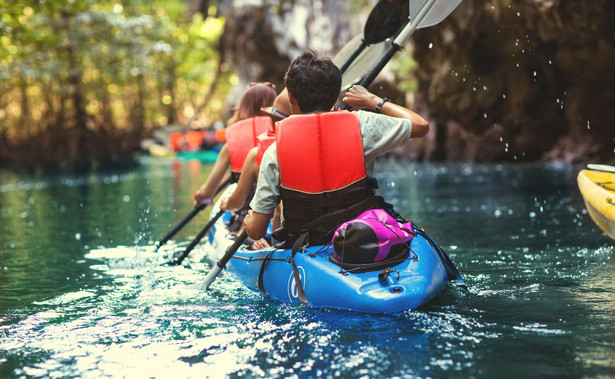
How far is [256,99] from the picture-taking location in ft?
16.1

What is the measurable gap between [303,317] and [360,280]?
34cm

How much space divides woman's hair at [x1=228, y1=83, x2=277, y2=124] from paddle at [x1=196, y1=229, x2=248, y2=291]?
130 cm

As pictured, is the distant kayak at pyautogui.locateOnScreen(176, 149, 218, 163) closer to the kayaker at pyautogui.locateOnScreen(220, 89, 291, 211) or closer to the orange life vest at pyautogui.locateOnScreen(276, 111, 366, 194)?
the kayaker at pyautogui.locateOnScreen(220, 89, 291, 211)

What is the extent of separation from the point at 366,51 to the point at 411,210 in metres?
3.53

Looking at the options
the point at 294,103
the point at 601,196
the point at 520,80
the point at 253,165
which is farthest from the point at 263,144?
the point at 520,80

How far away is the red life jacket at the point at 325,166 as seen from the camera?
3.28m

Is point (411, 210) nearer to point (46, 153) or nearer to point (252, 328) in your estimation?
point (252, 328)

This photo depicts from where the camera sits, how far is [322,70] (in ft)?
10.6

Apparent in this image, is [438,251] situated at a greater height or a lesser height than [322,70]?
lesser

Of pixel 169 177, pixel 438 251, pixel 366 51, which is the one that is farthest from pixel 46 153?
pixel 438 251

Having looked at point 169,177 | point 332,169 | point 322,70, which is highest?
point 322,70

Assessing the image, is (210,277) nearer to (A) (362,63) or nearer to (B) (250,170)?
(B) (250,170)

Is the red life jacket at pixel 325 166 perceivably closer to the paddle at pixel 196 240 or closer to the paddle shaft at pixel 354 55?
the paddle shaft at pixel 354 55

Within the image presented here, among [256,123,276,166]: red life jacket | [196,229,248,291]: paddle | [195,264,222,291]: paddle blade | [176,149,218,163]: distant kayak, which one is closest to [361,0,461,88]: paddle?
[256,123,276,166]: red life jacket
